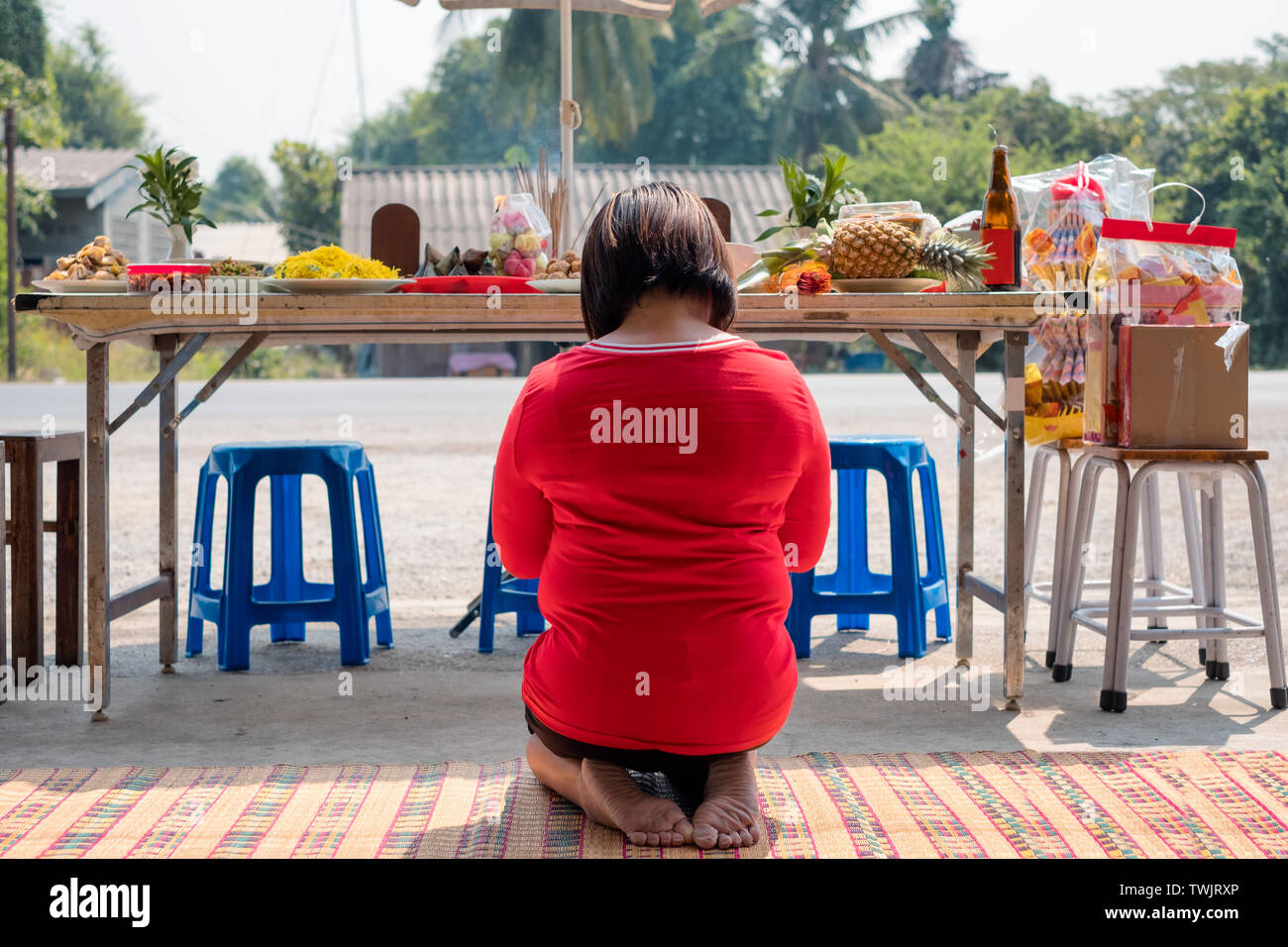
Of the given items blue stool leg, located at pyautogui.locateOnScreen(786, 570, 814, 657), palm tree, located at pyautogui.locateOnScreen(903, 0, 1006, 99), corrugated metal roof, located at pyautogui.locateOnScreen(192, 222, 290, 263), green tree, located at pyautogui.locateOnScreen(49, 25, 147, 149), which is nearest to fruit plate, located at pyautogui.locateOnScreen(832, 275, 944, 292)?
blue stool leg, located at pyautogui.locateOnScreen(786, 570, 814, 657)

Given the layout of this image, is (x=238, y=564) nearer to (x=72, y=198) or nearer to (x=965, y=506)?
(x=965, y=506)

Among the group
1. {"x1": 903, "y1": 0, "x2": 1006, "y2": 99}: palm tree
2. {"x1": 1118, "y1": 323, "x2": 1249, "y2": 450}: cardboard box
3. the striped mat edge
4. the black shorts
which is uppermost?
{"x1": 903, "y1": 0, "x2": 1006, "y2": 99}: palm tree

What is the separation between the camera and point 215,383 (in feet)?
14.3

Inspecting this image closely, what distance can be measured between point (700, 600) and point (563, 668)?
33 centimetres

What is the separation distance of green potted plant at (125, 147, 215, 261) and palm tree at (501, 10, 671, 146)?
26792 mm

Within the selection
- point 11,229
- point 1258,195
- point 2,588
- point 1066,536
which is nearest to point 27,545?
point 2,588

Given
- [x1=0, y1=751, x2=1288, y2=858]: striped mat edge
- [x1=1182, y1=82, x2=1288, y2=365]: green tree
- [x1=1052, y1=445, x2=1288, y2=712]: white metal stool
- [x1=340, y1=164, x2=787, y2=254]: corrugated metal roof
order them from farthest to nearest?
[x1=1182, y1=82, x2=1288, y2=365]: green tree, [x1=340, y1=164, x2=787, y2=254]: corrugated metal roof, [x1=1052, y1=445, x2=1288, y2=712]: white metal stool, [x1=0, y1=751, x2=1288, y2=858]: striped mat edge

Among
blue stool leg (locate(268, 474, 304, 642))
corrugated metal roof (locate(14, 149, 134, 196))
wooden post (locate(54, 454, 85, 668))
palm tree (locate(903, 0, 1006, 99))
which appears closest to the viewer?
wooden post (locate(54, 454, 85, 668))

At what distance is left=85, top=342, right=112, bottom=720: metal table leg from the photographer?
3645 mm

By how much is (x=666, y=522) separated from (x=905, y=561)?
231 cm

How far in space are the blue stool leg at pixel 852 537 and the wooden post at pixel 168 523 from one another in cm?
248

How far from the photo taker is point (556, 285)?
3.63 meters

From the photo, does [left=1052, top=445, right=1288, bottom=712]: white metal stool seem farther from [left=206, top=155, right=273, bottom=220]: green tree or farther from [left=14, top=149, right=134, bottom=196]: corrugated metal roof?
[left=206, top=155, right=273, bottom=220]: green tree
